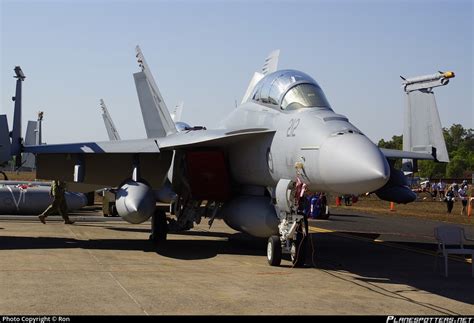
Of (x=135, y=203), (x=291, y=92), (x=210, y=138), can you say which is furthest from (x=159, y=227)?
(x=291, y=92)

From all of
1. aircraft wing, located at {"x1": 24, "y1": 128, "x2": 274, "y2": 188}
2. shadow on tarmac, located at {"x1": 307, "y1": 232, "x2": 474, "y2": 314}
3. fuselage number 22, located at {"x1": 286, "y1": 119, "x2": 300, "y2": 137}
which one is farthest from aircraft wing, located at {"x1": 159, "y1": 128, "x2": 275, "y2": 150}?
shadow on tarmac, located at {"x1": 307, "y1": 232, "x2": 474, "y2": 314}

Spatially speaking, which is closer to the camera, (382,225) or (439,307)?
(439,307)

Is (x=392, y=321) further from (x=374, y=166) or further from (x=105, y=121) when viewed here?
(x=105, y=121)

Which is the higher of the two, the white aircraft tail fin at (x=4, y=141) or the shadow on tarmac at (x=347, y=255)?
the white aircraft tail fin at (x=4, y=141)

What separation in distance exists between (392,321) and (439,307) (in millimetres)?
1211

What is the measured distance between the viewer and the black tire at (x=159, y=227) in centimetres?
1289

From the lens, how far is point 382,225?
69.8 feet

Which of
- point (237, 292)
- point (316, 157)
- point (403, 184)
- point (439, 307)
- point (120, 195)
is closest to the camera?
point (439, 307)

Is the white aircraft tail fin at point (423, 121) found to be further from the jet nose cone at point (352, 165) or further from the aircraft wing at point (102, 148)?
the jet nose cone at point (352, 165)

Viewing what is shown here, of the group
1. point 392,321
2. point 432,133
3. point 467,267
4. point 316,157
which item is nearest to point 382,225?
point 432,133

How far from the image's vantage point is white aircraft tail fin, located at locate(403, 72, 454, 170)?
1449 cm

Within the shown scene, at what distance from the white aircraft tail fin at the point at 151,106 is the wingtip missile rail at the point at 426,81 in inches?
236

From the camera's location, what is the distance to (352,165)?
769 centimetres

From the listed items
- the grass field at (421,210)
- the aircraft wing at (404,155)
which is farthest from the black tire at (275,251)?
the grass field at (421,210)
